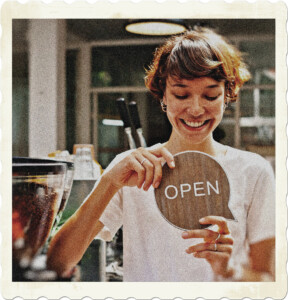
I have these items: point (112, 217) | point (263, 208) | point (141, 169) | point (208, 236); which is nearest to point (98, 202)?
point (112, 217)

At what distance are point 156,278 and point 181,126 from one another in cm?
69

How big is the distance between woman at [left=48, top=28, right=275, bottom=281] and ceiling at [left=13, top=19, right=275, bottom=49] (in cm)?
5

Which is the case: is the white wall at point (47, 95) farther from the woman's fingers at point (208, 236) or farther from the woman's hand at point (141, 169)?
the woman's fingers at point (208, 236)

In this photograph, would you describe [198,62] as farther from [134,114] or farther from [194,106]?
[134,114]

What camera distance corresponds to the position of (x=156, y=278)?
1.94 meters

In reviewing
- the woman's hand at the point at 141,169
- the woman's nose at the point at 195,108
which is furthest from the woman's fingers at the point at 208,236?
the woman's nose at the point at 195,108

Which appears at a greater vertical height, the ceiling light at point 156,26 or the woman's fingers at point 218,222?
the ceiling light at point 156,26

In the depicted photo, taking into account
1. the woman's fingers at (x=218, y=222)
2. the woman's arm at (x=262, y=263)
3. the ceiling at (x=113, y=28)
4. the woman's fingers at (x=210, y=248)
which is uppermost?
the ceiling at (x=113, y=28)

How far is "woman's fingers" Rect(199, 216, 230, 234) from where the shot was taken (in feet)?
6.25

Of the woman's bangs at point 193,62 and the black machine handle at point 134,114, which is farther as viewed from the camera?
the black machine handle at point 134,114

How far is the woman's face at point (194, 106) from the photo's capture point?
74.0 inches

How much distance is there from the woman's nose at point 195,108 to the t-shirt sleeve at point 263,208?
0.37 m

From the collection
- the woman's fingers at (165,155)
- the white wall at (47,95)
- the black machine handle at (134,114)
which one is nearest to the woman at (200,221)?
the woman's fingers at (165,155)

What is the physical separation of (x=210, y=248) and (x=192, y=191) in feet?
0.87
